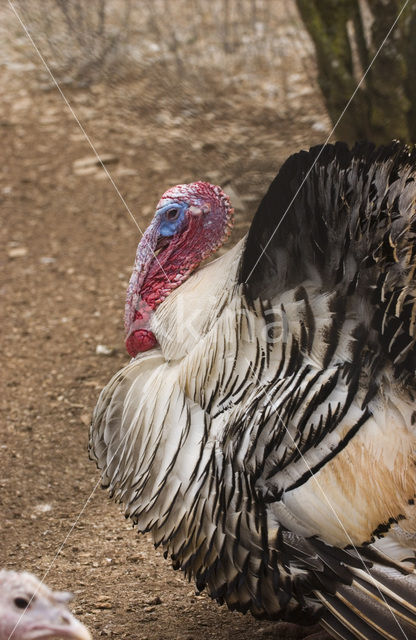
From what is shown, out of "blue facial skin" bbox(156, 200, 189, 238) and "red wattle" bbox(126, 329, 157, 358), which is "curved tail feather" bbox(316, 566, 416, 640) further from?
"blue facial skin" bbox(156, 200, 189, 238)

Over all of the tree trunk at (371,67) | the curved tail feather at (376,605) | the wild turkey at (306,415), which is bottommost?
the curved tail feather at (376,605)

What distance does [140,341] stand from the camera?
112 inches

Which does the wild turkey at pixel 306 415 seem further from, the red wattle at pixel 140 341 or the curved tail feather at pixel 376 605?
the red wattle at pixel 140 341

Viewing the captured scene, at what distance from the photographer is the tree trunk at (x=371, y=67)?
464cm

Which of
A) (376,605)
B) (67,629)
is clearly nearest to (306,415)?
(376,605)

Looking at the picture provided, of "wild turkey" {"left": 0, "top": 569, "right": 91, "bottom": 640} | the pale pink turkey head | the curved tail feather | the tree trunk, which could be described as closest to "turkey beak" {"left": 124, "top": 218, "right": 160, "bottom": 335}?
the pale pink turkey head

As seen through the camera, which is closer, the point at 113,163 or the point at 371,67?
the point at 371,67

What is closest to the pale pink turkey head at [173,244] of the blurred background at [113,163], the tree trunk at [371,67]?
the blurred background at [113,163]

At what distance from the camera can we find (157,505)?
8.50 ft

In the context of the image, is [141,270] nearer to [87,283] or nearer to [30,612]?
[30,612]

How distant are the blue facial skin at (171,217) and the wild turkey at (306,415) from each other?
0.33 meters

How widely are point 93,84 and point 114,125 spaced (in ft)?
1.20

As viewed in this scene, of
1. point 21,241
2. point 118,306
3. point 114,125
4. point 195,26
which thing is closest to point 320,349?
point 118,306

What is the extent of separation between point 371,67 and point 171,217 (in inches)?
89.4
